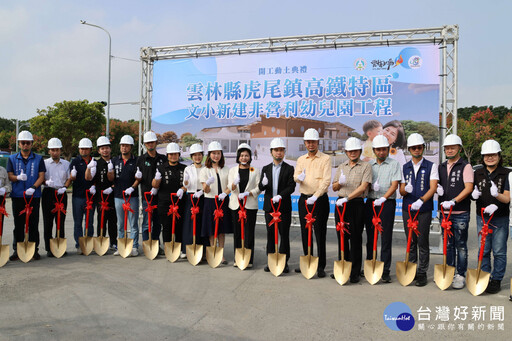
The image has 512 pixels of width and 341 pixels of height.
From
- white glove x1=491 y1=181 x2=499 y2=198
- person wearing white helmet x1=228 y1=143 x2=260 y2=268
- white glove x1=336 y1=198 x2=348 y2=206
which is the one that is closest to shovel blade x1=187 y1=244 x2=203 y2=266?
person wearing white helmet x1=228 y1=143 x2=260 y2=268

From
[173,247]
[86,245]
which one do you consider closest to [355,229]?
[173,247]

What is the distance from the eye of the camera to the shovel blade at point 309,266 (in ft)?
16.4

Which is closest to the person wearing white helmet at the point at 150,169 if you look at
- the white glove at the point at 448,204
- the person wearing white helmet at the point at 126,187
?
the person wearing white helmet at the point at 126,187

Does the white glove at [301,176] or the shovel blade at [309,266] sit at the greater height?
the white glove at [301,176]

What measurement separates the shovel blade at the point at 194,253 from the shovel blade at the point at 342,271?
188cm

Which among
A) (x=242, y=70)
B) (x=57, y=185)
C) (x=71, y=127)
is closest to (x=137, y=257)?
(x=57, y=185)

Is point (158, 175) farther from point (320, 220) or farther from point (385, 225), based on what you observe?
point (385, 225)

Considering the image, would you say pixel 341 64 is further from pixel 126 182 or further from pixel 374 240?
pixel 126 182

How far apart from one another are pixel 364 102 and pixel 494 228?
3151 millimetres

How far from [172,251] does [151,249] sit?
0.35 meters

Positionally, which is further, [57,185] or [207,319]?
[57,185]

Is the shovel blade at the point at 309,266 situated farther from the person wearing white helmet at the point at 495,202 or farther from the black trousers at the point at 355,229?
the person wearing white helmet at the point at 495,202

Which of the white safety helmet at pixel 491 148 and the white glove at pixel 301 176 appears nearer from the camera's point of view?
the white safety helmet at pixel 491 148

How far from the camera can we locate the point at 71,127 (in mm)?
22141
